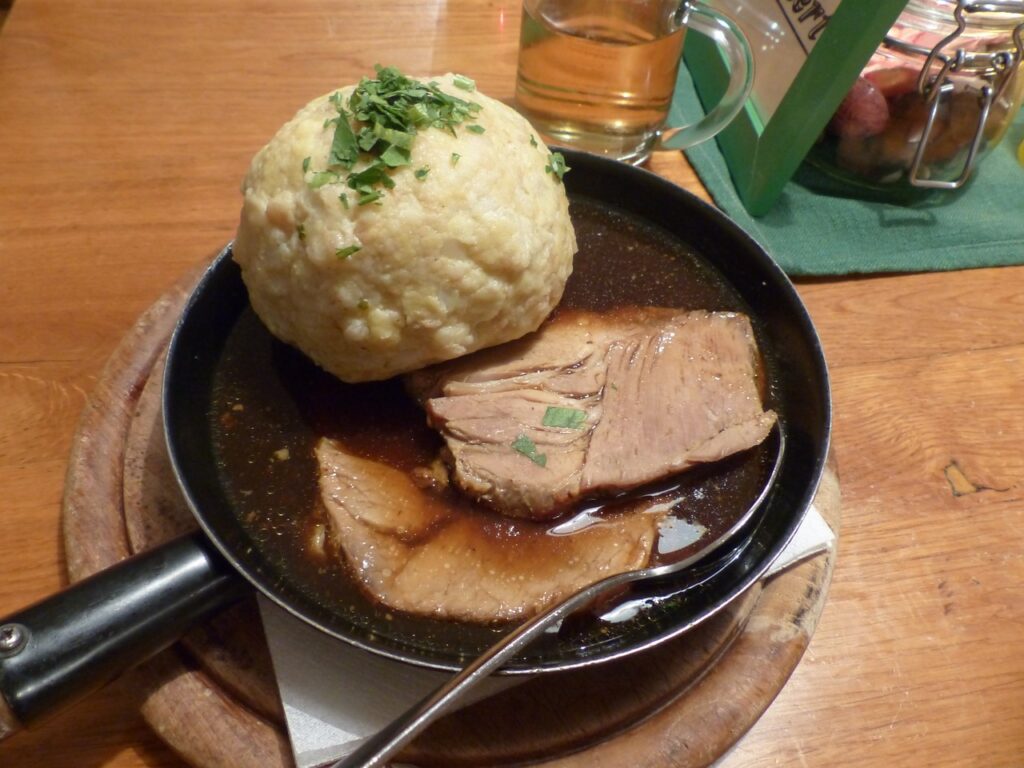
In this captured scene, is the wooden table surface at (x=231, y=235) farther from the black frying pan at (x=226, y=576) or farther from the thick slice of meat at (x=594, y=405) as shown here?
the thick slice of meat at (x=594, y=405)

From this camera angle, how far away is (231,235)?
5.54ft

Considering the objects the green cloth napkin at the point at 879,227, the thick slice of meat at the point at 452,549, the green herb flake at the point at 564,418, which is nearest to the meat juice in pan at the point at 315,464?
the thick slice of meat at the point at 452,549

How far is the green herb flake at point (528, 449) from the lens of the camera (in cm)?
114

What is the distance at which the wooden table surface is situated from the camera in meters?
1.15

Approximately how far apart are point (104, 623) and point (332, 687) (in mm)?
299

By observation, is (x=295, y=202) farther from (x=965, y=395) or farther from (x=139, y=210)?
(x=965, y=395)

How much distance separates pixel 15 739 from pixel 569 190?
1.30m

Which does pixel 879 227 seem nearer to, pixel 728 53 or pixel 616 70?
pixel 728 53

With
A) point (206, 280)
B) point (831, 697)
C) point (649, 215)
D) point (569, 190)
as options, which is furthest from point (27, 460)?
point (831, 697)

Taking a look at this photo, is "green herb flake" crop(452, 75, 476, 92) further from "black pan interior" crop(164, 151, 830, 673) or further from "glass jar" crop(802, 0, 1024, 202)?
"glass jar" crop(802, 0, 1024, 202)

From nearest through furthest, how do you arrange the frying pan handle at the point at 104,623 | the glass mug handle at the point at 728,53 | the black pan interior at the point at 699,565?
the frying pan handle at the point at 104,623, the black pan interior at the point at 699,565, the glass mug handle at the point at 728,53

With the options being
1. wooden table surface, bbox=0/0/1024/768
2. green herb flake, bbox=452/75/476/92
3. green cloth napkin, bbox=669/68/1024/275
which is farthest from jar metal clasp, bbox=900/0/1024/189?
green herb flake, bbox=452/75/476/92

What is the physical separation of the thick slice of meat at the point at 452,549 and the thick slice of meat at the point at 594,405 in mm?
55

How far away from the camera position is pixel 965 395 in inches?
61.8
